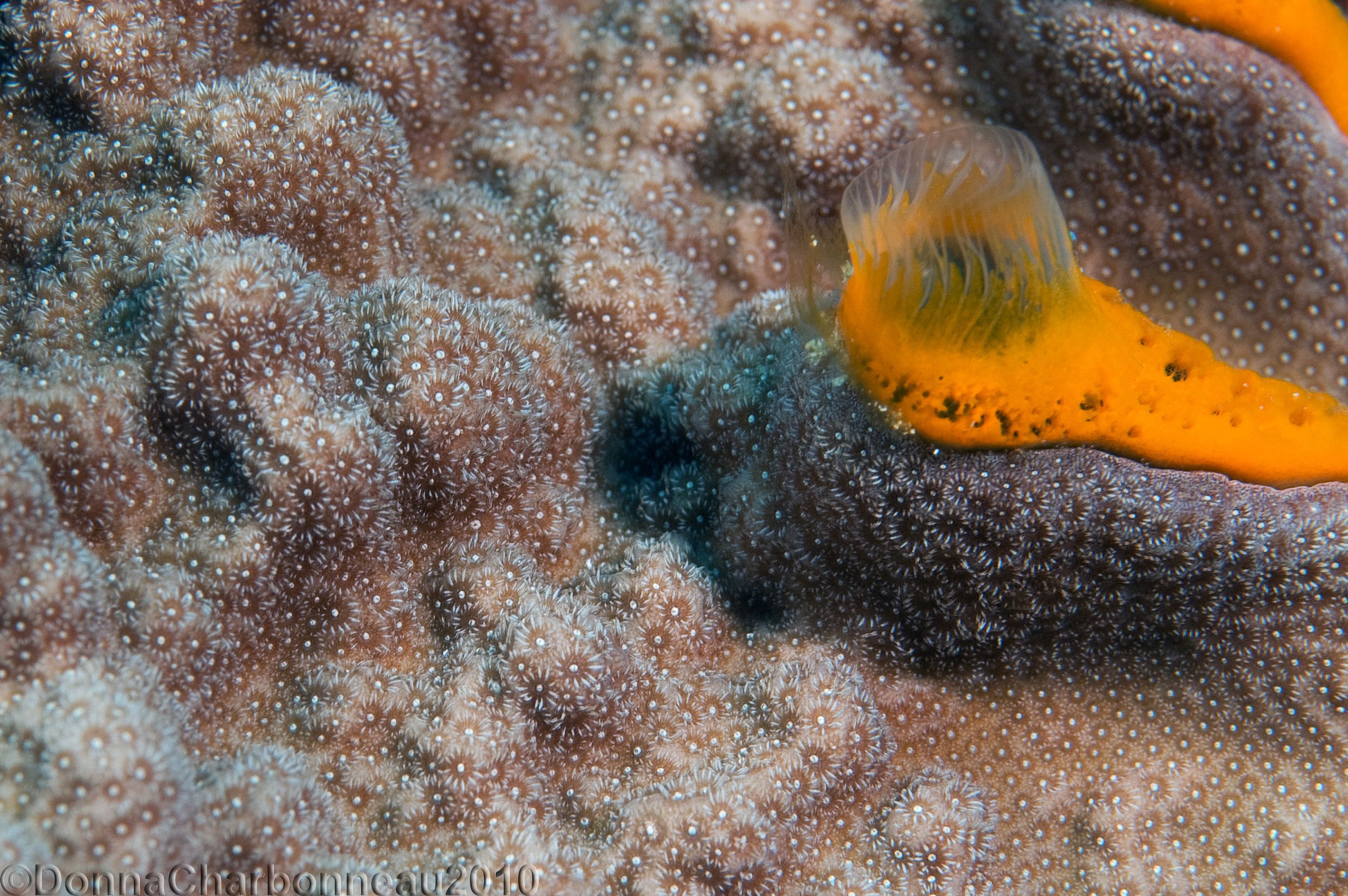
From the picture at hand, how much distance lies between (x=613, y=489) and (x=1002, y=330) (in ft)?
4.22

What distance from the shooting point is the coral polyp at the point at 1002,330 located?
2.11m

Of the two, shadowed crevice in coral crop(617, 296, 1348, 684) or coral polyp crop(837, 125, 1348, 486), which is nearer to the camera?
coral polyp crop(837, 125, 1348, 486)

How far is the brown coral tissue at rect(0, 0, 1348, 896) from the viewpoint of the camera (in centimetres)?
216

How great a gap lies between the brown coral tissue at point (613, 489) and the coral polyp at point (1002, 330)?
0.10m

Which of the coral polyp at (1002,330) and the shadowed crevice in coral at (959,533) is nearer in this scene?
the coral polyp at (1002,330)

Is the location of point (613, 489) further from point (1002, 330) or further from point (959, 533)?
point (1002, 330)

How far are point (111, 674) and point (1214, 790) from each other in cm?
302

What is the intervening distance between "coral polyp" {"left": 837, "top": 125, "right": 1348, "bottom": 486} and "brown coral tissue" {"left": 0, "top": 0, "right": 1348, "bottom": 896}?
101 mm

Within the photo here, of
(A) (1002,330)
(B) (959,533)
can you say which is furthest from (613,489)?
(A) (1002,330)

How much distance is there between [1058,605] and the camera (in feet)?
8.14

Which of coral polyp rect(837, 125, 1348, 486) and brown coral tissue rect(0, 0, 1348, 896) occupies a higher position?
coral polyp rect(837, 125, 1348, 486)

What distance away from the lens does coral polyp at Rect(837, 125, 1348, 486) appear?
211cm

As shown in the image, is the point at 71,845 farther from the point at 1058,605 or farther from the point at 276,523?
the point at 1058,605

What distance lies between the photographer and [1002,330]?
212 cm
